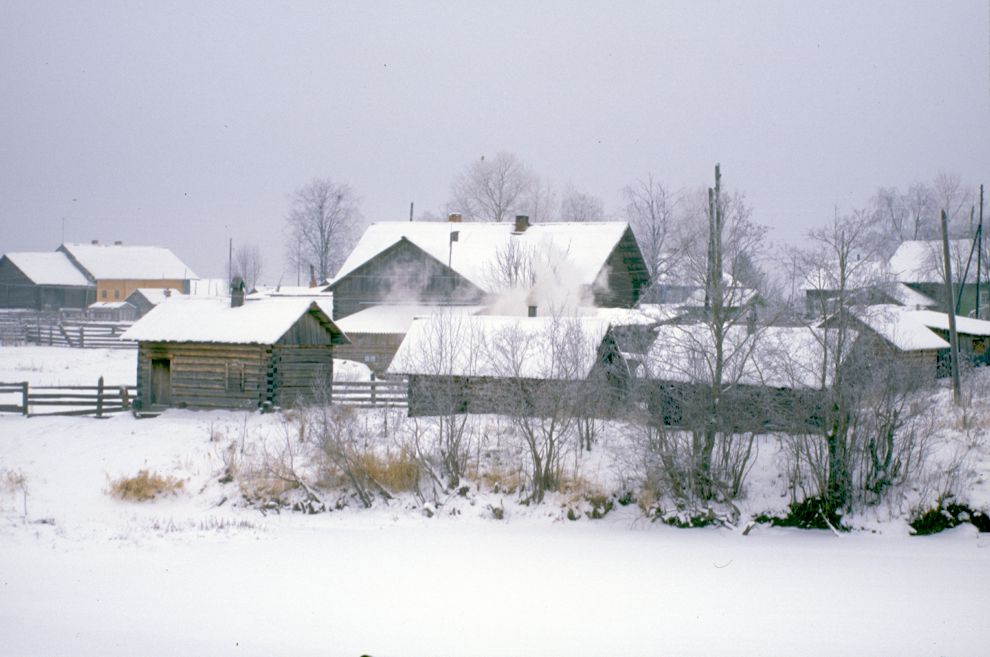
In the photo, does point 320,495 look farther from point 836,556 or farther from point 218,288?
point 218,288

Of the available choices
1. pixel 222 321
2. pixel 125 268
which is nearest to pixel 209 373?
pixel 222 321

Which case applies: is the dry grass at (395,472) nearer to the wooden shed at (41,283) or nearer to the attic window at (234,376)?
the attic window at (234,376)

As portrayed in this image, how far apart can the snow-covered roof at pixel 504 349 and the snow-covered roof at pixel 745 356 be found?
7.14ft

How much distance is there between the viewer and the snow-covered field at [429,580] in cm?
1170

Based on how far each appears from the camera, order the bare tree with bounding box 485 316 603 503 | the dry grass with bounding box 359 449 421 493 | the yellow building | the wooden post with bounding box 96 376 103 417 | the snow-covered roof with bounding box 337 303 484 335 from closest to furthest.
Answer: the bare tree with bounding box 485 316 603 503, the dry grass with bounding box 359 449 421 493, the wooden post with bounding box 96 376 103 417, the snow-covered roof with bounding box 337 303 484 335, the yellow building

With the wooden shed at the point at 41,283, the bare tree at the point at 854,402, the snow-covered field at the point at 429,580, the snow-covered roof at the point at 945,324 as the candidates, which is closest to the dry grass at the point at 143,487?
the snow-covered field at the point at 429,580

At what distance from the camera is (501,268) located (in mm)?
38844

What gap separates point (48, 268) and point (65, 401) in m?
49.6

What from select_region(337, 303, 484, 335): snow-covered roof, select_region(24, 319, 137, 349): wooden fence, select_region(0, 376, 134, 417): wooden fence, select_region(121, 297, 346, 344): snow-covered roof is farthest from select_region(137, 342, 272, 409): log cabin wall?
select_region(24, 319, 137, 349): wooden fence

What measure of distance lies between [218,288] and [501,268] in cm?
6225

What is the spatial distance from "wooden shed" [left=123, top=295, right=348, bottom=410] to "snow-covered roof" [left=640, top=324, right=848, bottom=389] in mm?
11092

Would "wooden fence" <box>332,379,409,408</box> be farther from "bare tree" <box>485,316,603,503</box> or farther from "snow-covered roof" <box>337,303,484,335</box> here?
"snow-covered roof" <box>337,303,484,335</box>

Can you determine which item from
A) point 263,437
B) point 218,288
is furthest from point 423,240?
point 218,288

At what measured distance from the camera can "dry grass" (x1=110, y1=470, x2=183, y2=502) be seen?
1927 cm
